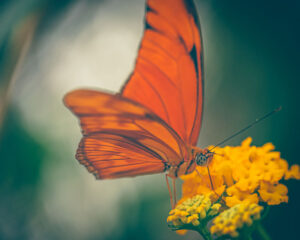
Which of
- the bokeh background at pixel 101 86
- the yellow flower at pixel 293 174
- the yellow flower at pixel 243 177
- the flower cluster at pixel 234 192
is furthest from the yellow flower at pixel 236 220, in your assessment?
the bokeh background at pixel 101 86

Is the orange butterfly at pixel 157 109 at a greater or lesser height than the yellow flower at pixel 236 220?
greater

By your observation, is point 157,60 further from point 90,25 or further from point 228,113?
point 90,25

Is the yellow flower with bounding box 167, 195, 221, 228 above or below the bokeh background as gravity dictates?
below

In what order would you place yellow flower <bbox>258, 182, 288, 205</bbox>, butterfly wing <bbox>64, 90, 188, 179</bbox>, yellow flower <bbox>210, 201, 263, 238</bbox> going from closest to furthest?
1. yellow flower <bbox>210, 201, 263, 238</bbox>
2. yellow flower <bbox>258, 182, 288, 205</bbox>
3. butterfly wing <bbox>64, 90, 188, 179</bbox>

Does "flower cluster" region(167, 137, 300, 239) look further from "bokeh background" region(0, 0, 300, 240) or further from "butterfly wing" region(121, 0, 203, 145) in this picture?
"bokeh background" region(0, 0, 300, 240)

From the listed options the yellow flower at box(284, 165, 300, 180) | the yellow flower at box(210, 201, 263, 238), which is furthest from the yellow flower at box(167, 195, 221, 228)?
the yellow flower at box(284, 165, 300, 180)

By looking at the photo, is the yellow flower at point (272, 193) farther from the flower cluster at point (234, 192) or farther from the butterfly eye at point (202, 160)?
the butterfly eye at point (202, 160)

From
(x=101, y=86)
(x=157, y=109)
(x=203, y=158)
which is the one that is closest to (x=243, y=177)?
(x=203, y=158)

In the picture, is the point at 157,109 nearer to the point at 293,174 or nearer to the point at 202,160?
the point at 202,160
